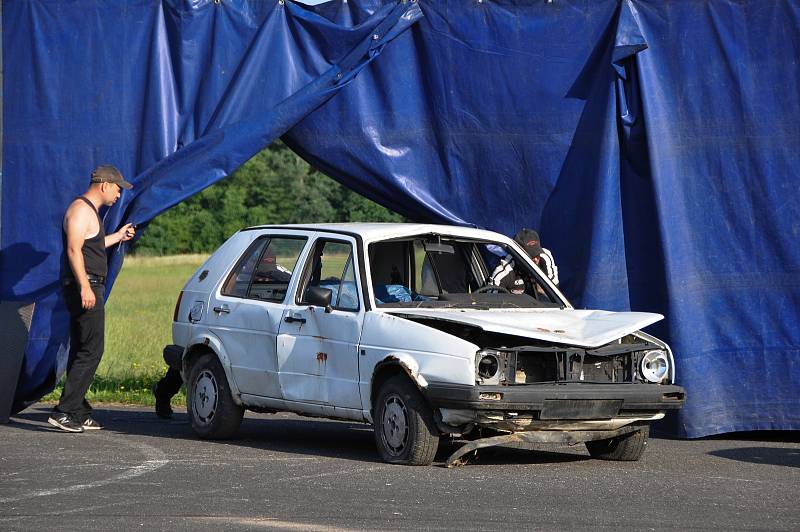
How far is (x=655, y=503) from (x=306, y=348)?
3089mm

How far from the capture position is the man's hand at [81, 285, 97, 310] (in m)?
11.3

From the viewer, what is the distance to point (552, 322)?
9688mm

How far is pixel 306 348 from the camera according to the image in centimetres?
1027

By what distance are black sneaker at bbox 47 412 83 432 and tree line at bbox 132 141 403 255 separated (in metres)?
40.1

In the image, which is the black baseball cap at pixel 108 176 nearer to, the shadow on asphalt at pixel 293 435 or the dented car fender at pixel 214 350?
the dented car fender at pixel 214 350

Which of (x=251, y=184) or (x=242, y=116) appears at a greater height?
(x=251, y=184)

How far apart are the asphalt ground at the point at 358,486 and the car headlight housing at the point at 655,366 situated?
1.96 ft

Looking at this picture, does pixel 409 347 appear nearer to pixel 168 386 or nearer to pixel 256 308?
pixel 256 308

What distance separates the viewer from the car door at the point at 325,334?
32.6 ft

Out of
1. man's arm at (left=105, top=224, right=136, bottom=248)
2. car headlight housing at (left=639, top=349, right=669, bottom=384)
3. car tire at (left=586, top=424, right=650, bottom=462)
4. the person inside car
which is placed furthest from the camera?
man's arm at (left=105, top=224, right=136, bottom=248)

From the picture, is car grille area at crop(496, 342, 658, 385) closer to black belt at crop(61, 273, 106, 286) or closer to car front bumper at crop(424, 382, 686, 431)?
car front bumper at crop(424, 382, 686, 431)

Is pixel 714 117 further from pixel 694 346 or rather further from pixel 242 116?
pixel 242 116

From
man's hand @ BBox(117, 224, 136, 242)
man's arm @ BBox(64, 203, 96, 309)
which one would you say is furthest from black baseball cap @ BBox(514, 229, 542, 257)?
man's arm @ BBox(64, 203, 96, 309)

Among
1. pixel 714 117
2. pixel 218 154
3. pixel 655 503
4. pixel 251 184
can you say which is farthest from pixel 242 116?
pixel 251 184
